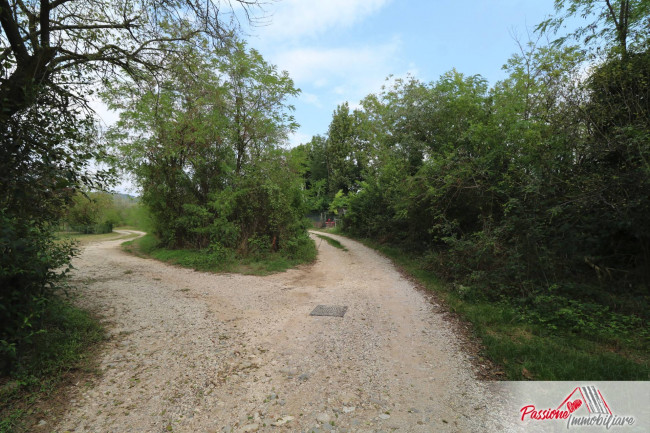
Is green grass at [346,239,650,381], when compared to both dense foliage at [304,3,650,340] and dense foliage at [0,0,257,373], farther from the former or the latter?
dense foliage at [0,0,257,373]

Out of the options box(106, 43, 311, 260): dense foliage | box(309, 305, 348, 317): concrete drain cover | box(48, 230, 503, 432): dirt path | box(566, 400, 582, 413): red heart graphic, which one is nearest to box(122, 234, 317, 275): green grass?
box(106, 43, 311, 260): dense foliage

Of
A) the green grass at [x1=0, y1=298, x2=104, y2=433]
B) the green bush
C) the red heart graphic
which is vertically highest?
the green bush

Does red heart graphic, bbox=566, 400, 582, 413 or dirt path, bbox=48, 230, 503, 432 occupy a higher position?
dirt path, bbox=48, 230, 503, 432

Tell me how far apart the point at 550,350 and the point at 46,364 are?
6.15 meters

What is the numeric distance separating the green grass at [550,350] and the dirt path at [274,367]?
1.75ft

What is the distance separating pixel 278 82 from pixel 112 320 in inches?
412

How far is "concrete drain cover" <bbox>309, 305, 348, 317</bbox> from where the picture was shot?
5.47 meters

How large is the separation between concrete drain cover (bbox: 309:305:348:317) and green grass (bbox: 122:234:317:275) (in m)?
3.74

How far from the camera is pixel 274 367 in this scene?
3.56 meters

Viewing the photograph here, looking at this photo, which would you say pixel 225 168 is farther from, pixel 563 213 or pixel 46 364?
pixel 563 213

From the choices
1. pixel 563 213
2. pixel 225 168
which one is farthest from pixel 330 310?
pixel 225 168

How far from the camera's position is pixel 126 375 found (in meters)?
3.38

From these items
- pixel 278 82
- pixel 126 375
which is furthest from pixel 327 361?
pixel 278 82

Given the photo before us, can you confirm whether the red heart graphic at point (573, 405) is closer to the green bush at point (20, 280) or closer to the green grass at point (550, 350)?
the green grass at point (550, 350)
